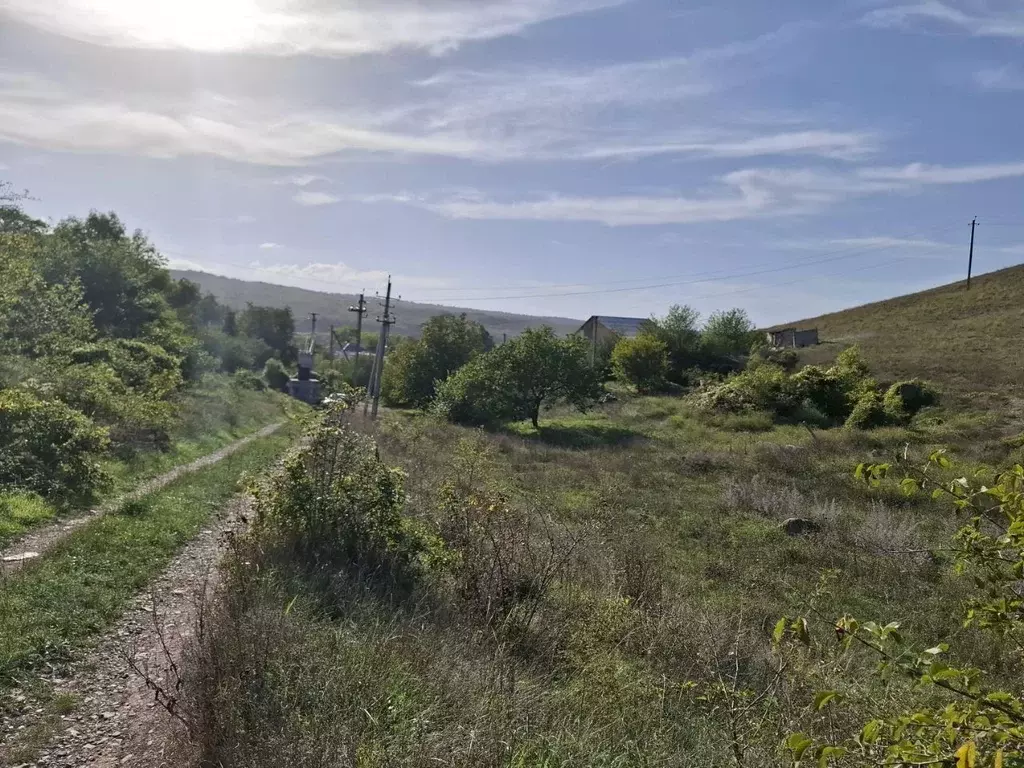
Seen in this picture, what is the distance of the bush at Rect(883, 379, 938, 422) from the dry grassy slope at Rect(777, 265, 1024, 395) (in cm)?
230

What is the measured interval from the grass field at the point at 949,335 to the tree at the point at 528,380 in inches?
693

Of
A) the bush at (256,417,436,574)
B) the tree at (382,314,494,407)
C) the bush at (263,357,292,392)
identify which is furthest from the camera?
the bush at (263,357,292,392)

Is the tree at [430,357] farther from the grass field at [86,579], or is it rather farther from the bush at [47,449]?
the grass field at [86,579]

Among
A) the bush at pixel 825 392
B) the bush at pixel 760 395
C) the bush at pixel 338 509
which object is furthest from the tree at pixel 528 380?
the bush at pixel 338 509

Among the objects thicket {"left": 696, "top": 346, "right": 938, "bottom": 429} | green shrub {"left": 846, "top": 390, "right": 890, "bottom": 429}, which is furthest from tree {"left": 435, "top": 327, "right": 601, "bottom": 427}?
green shrub {"left": 846, "top": 390, "right": 890, "bottom": 429}

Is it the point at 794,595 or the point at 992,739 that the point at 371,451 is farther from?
the point at 992,739

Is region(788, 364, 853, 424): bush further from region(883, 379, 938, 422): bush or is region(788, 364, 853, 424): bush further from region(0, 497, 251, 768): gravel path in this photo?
region(0, 497, 251, 768): gravel path

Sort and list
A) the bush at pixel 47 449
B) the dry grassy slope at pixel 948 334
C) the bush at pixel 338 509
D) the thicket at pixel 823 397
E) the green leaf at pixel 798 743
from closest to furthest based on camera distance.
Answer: the green leaf at pixel 798 743 < the bush at pixel 338 509 < the bush at pixel 47 449 < the thicket at pixel 823 397 < the dry grassy slope at pixel 948 334

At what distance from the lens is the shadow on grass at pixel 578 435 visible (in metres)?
27.5

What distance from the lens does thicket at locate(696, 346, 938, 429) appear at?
104 ft

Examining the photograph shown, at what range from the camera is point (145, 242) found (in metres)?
43.7

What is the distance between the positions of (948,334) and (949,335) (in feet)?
1.72

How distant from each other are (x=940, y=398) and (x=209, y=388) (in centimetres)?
3444

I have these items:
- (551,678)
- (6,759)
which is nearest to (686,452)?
(551,678)
